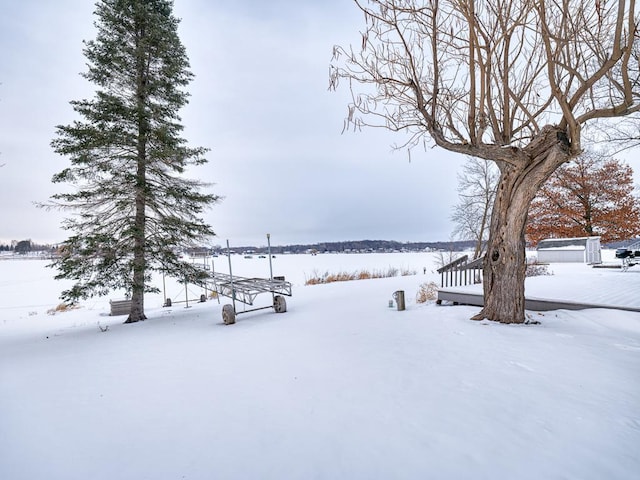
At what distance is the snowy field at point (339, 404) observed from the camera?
195cm

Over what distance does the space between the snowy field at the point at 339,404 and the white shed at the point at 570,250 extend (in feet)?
47.7

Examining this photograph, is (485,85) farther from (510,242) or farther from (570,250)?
(570,250)

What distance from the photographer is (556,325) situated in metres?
5.00

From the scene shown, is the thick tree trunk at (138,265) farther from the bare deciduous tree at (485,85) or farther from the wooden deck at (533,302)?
the wooden deck at (533,302)

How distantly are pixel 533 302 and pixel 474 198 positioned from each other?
12670mm

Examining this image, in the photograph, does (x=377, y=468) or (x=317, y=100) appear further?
(x=317, y=100)

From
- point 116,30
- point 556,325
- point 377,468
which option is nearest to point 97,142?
point 116,30

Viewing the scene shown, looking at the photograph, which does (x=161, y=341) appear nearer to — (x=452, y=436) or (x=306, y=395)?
(x=306, y=395)

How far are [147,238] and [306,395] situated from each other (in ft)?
20.6

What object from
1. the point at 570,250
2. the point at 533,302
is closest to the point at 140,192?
the point at 533,302

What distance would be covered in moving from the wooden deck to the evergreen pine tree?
6638mm

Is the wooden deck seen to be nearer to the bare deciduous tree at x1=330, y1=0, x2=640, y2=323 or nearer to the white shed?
the bare deciduous tree at x1=330, y1=0, x2=640, y2=323

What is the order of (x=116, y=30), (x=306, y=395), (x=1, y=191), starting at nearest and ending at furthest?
(x=306, y=395) < (x=116, y=30) < (x=1, y=191)

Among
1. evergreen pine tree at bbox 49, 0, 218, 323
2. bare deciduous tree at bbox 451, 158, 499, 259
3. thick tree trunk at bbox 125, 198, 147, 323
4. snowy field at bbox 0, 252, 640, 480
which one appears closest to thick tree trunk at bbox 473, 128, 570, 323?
snowy field at bbox 0, 252, 640, 480
